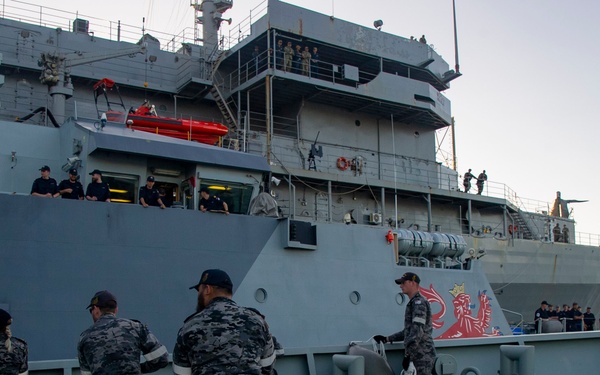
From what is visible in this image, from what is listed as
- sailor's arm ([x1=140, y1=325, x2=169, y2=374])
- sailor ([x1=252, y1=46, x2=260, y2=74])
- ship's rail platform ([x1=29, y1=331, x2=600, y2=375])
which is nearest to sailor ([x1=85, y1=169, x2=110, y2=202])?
ship's rail platform ([x1=29, y1=331, x2=600, y2=375])

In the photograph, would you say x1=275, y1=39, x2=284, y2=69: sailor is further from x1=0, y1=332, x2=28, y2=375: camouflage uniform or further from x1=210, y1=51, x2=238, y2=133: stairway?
x1=0, y1=332, x2=28, y2=375: camouflage uniform

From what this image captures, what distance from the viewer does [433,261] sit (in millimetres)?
16562

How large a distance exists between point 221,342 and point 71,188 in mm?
8189

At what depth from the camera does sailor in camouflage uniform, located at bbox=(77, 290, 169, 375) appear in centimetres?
482

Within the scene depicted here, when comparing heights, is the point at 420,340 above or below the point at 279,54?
below

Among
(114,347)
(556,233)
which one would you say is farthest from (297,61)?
(114,347)

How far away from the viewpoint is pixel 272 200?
1326cm

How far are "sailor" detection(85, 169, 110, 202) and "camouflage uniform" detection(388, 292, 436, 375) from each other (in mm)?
6355

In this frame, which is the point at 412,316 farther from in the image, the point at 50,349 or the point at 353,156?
the point at 353,156

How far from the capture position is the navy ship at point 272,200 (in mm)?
10656

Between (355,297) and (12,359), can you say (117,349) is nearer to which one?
(12,359)

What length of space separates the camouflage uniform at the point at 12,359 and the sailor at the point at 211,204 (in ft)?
22.9

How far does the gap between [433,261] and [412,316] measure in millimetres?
9781

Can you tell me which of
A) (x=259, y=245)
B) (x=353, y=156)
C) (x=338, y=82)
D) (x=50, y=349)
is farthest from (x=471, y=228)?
(x=50, y=349)
